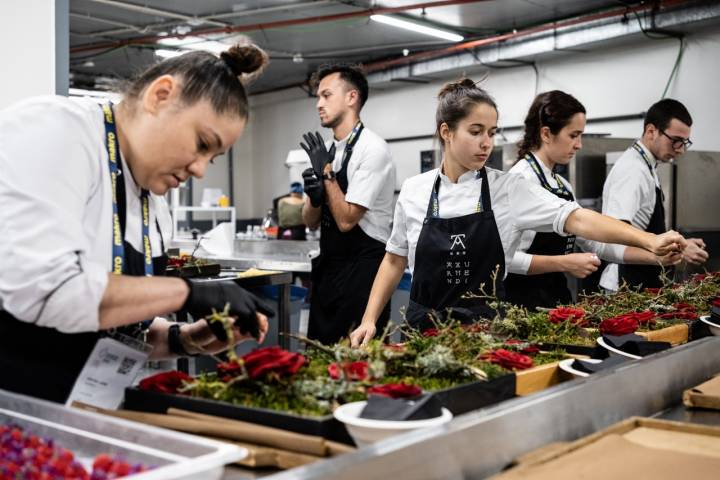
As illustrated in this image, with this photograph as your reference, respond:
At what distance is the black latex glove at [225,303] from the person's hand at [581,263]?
5.81ft

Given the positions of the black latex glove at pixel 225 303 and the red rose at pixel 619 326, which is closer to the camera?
the black latex glove at pixel 225 303

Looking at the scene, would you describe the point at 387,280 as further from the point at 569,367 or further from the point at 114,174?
the point at 114,174

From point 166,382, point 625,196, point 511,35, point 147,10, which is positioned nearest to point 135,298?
point 166,382

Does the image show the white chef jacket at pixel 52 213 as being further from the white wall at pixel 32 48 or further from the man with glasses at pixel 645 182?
the man with glasses at pixel 645 182

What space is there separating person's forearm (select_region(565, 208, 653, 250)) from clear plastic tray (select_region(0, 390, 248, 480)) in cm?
177

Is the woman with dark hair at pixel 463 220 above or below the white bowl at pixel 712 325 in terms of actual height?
above

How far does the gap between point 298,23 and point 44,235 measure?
7.05 meters

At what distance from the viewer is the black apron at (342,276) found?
142 inches

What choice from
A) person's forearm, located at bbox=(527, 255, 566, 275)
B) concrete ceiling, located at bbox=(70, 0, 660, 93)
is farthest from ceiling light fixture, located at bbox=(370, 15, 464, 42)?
person's forearm, located at bbox=(527, 255, 566, 275)

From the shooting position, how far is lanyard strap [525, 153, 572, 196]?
3345mm

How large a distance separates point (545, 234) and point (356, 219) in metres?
0.90

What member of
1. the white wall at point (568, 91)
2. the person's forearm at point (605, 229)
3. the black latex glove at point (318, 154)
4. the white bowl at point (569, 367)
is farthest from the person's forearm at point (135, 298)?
the white wall at point (568, 91)

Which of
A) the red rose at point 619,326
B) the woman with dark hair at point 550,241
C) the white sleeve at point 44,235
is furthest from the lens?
the woman with dark hair at point 550,241

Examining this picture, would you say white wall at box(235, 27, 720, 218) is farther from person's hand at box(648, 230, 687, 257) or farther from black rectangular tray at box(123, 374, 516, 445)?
black rectangular tray at box(123, 374, 516, 445)
